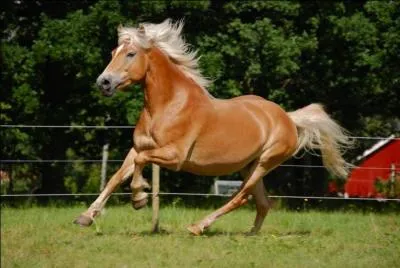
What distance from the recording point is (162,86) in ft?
28.7

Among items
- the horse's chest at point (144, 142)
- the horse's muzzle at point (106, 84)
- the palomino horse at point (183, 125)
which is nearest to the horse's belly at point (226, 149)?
the palomino horse at point (183, 125)

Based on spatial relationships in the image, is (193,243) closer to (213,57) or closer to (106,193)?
(106,193)

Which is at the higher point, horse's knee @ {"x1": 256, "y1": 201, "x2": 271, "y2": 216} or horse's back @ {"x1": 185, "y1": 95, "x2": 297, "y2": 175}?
horse's back @ {"x1": 185, "y1": 95, "x2": 297, "y2": 175}

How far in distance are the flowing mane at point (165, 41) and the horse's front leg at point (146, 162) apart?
118 centimetres

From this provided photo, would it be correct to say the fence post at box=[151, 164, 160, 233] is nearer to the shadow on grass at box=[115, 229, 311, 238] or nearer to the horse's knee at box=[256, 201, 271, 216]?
the shadow on grass at box=[115, 229, 311, 238]

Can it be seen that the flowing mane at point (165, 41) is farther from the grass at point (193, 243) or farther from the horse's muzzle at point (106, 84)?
the grass at point (193, 243)

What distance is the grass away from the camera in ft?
22.1

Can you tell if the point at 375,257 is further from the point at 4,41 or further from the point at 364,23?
the point at 4,41

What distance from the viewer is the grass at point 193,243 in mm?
6730

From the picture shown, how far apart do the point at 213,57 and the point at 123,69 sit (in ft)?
21.1

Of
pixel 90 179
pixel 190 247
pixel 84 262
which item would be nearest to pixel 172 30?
pixel 190 247

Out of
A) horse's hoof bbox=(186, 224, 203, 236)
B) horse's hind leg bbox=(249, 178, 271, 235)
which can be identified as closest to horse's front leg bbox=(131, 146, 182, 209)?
horse's hoof bbox=(186, 224, 203, 236)

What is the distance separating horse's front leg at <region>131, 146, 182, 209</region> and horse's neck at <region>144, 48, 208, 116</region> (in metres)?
0.55

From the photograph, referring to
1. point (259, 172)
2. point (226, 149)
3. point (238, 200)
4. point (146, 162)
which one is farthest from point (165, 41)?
point (238, 200)
